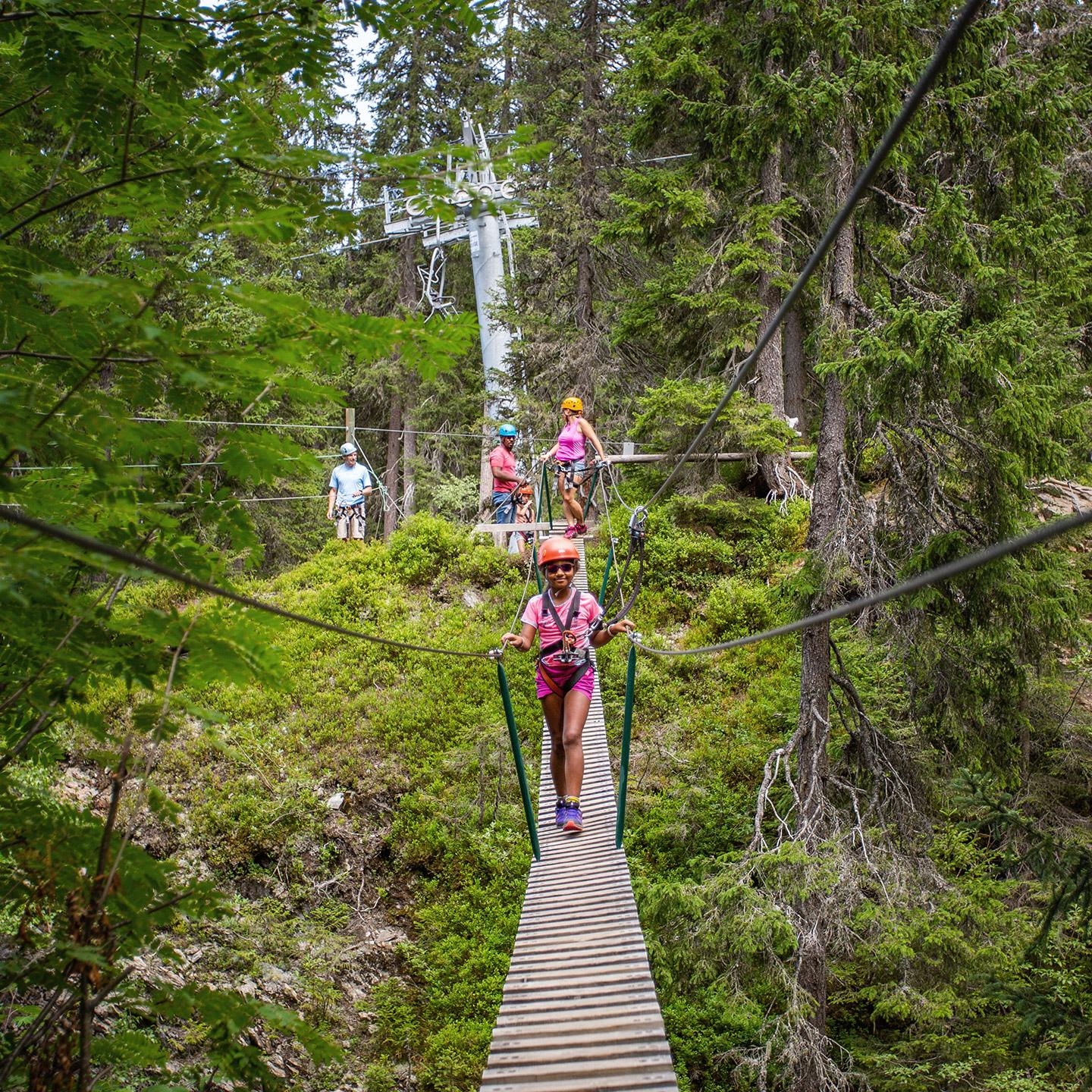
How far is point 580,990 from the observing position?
3.78m

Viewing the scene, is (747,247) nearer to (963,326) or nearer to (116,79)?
(963,326)

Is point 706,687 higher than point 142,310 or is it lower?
lower

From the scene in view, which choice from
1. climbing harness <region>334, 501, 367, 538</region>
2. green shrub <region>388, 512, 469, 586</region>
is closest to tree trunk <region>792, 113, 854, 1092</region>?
green shrub <region>388, 512, 469, 586</region>

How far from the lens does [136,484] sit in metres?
2.57

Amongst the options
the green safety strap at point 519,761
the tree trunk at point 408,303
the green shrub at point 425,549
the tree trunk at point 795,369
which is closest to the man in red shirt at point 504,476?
the green shrub at point 425,549

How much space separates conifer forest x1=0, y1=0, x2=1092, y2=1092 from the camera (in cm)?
243

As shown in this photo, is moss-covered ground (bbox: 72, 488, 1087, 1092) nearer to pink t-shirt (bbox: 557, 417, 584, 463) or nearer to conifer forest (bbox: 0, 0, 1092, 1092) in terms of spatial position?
conifer forest (bbox: 0, 0, 1092, 1092)

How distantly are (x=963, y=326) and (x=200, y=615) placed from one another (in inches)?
216

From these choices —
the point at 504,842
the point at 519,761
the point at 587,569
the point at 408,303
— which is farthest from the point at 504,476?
the point at 408,303

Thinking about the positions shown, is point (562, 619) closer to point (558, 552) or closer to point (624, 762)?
point (558, 552)

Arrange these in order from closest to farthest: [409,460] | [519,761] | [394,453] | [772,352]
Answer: [519,761] < [772,352] < [409,460] < [394,453]

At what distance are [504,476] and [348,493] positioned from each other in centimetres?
260

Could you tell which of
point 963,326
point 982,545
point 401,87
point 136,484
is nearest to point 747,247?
point 963,326

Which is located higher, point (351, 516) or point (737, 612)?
point (351, 516)
